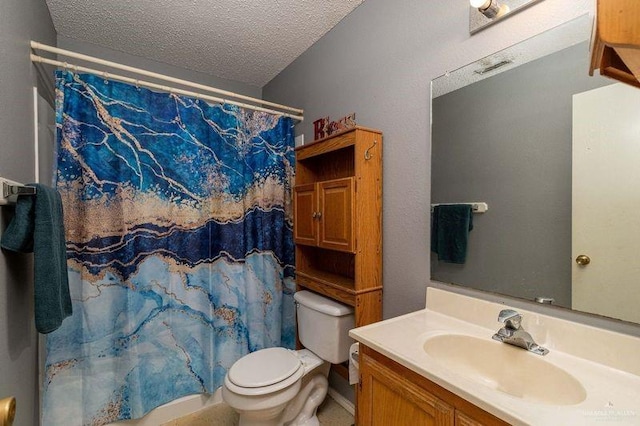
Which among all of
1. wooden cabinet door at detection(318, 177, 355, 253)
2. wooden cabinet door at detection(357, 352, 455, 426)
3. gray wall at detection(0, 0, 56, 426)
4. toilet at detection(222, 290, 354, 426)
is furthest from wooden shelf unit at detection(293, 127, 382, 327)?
gray wall at detection(0, 0, 56, 426)

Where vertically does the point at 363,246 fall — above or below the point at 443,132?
below

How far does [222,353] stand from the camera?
189 cm

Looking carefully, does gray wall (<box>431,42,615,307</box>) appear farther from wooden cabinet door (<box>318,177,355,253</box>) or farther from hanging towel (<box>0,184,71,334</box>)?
hanging towel (<box>0,184,71,334</box>)

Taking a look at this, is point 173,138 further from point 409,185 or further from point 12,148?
point 409,185

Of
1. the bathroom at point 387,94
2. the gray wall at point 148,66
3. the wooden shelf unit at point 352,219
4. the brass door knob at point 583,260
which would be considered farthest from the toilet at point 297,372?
the gray wall at point 148,66

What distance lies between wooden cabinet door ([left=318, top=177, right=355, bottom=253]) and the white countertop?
0.49 m

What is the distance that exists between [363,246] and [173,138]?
1295 mm

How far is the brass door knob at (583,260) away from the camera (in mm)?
908

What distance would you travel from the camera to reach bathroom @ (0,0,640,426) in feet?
3.33

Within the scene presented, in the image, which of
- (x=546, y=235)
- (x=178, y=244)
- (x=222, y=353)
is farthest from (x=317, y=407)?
(x=546, y=235)

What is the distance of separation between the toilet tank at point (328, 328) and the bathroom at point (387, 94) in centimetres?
23

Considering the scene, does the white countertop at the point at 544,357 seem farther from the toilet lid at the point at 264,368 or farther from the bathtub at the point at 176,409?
the bathtub at the point at 176,409

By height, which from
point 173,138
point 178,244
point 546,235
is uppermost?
point 173,138

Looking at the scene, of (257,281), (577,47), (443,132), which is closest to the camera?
(577,47)
